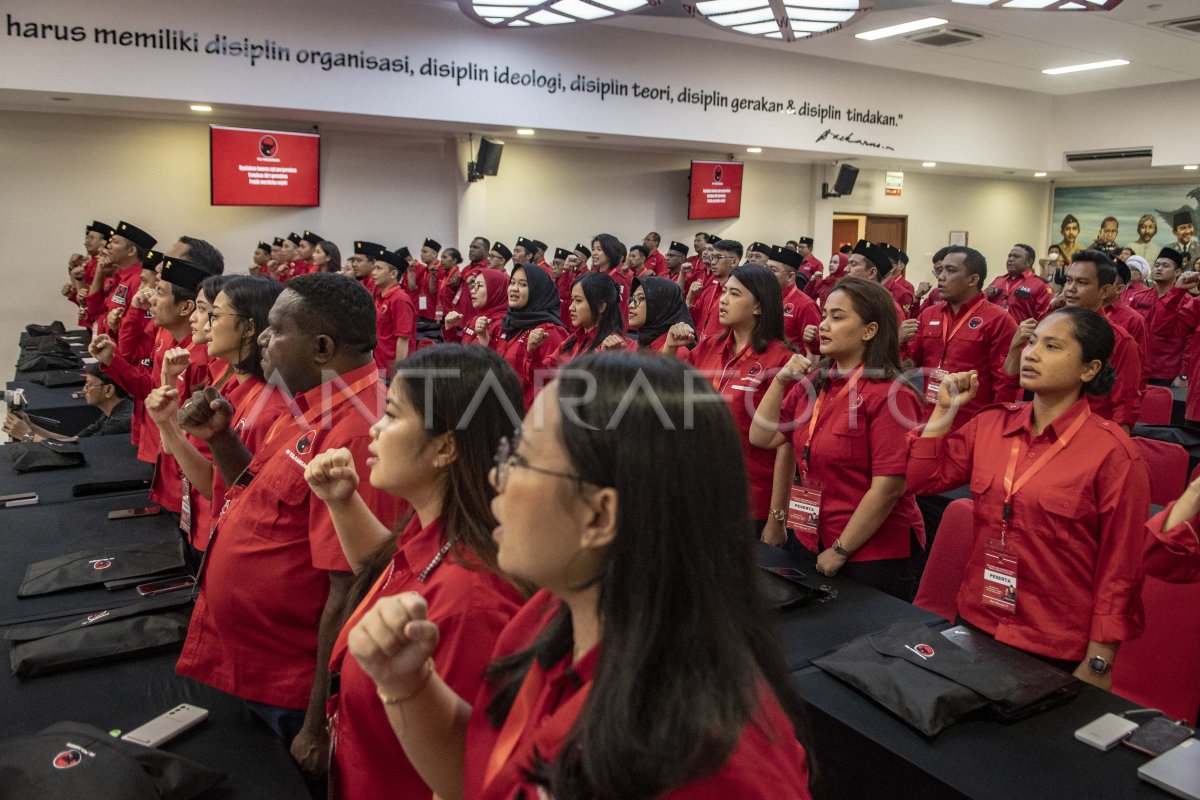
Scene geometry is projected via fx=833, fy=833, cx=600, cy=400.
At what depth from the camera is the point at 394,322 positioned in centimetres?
755

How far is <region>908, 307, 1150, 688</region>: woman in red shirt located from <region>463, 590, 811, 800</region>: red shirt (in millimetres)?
1529

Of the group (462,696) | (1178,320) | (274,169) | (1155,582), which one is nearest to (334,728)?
(462,696)

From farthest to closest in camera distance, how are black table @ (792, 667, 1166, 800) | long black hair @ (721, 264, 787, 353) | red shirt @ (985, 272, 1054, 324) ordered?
red shirt @ (985, 272, 1054, 324) < long black hair @ (721, 264, 787, 353) < black table @ (792, 667, 1166, 800)

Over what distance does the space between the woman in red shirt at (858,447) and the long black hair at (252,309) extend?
5.98ft

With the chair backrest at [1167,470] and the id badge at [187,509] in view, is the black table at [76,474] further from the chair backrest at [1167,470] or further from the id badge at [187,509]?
the chair backrest at [1167,470]

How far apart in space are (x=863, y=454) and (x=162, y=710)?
2.15 metres

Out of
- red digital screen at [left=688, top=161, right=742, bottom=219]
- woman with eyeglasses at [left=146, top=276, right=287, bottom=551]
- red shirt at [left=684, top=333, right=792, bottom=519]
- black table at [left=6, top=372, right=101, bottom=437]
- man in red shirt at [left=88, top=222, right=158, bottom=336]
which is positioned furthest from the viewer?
red digital screen at [left=688, top=161, right=742, bottom=219]

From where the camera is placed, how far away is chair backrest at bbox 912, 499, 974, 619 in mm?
2697

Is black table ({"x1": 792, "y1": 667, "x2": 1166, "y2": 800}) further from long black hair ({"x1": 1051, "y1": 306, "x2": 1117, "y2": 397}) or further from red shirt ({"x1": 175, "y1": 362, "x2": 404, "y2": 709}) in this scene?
red shirt ({"x1": 175, "y1": 362, "x2": 404, "y2": 709})

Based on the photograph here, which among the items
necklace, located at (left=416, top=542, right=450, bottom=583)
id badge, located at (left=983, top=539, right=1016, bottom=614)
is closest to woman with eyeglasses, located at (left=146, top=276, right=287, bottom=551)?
necklace, located at (left=416, top=542, right=450, bottom=583)

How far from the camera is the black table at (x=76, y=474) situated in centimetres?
318

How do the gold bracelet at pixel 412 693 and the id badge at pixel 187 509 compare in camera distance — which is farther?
the id badge at pixel 187 509

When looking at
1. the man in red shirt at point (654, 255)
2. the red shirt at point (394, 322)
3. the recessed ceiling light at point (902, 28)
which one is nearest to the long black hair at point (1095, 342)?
the red shirt at point (394, 322)

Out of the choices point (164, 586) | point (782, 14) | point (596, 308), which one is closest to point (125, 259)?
point (596, 308)
